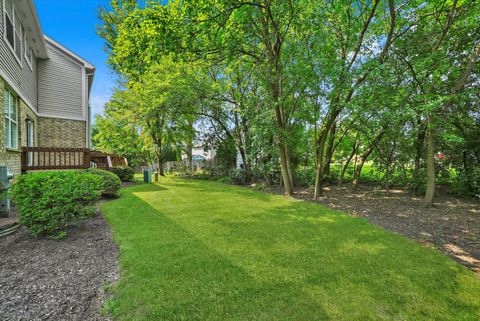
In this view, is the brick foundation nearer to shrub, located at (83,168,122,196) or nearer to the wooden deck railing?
the wooden deck railing

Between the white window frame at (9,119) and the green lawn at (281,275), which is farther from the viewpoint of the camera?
the white window frame at (9,119)

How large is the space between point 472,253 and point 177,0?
25.4ft

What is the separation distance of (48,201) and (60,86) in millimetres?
10469

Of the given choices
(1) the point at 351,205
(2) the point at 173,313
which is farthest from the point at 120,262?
(1) the point at 351,205

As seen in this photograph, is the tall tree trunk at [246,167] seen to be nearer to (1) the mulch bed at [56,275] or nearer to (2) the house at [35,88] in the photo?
(2) the house at [35,88]

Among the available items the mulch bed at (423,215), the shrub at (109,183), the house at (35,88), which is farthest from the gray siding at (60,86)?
the mulch bed at (423,215)

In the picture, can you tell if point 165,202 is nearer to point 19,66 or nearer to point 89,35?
point 19,66

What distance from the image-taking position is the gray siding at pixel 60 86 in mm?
10750

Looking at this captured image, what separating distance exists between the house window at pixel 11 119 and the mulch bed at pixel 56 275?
3862 mm

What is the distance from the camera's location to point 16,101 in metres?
7.19

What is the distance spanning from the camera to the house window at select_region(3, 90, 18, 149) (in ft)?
20.1

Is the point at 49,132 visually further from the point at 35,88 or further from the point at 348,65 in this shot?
the point at 348,65

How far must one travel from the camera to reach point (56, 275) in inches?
109

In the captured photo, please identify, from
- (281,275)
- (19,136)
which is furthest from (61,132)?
(281,275)
